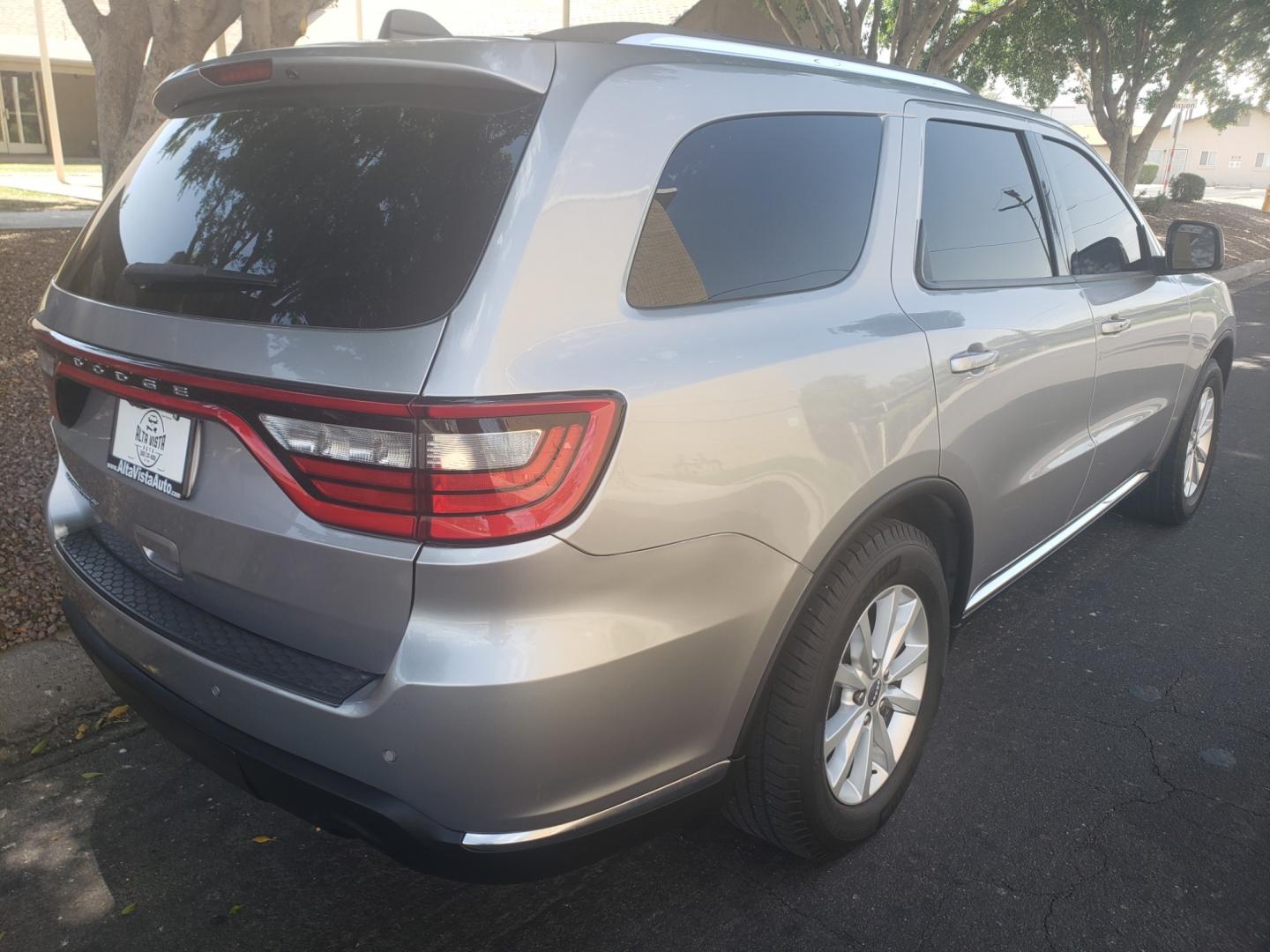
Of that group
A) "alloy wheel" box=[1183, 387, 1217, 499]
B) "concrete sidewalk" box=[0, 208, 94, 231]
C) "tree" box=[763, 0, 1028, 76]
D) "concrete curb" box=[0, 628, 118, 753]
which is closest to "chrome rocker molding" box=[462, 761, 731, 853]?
"concrete curb" box=[0, 628, 118, 753]

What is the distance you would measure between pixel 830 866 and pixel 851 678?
0.51m

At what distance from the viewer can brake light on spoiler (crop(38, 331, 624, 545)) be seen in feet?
5.57

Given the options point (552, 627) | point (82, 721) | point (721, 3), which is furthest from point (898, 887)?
point (721, 3)

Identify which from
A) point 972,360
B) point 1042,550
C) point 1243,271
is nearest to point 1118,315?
point 1042,550

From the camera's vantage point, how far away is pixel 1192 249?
4.26m

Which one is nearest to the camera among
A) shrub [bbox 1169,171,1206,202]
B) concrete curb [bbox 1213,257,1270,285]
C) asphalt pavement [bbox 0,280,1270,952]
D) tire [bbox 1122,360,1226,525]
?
asphalt pavement [bbox 0,280,1270,952]

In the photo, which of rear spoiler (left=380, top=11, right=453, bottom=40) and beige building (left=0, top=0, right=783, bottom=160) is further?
beige building (left=0, top=0, right=783, bottom=160)

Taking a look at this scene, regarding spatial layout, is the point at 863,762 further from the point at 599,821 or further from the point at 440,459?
the point at 440,459

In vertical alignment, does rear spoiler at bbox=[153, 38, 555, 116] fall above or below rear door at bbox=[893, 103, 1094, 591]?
above

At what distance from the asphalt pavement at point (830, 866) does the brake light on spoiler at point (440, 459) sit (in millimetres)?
1156

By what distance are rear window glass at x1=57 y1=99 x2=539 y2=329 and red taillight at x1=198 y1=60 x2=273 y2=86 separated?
Result: 7 cm

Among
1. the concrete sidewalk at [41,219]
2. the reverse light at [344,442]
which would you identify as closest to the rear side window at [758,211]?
the reverse light at [344,442]

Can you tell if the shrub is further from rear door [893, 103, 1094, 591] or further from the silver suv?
the silver suv

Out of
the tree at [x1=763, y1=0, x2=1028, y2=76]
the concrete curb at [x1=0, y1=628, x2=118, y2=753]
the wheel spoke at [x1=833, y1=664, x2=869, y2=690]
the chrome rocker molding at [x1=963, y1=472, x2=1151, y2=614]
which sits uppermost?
the tree at [x1=763, y1=0, x2=1028, y2=76]
